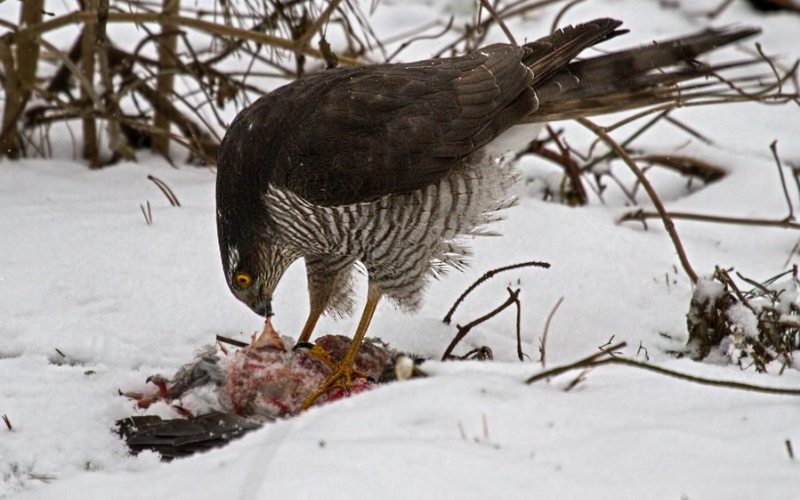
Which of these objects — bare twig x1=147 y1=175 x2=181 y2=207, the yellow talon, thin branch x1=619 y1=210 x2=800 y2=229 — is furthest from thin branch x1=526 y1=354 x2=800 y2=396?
bare twig x1=147 y1=175 x2=181 y2=207

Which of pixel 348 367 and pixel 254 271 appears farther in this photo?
pixel 254 271

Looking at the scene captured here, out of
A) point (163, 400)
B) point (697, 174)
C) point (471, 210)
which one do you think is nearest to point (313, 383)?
point (163, 400)

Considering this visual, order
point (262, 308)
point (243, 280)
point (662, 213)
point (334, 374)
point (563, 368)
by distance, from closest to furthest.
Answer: point (563, 368) → point (334, 374) → point (243, 280) → point (262, 308) → point (662, 213)

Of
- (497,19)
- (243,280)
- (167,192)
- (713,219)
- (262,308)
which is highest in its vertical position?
(497,19)

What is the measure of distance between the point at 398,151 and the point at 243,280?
79 cm

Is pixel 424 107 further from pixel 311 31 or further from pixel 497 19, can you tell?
pixel 311 31

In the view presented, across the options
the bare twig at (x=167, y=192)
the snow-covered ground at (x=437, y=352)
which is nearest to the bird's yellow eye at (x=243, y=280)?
the snow-covered ground at (x=437, y=352)

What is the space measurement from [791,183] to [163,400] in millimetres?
4205

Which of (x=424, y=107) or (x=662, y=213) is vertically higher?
Result: (x=424, y=107)

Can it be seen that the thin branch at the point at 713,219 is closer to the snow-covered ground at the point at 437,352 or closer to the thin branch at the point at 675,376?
the snow-covered ground at the point at 437,352

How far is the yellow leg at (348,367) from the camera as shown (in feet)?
11.5

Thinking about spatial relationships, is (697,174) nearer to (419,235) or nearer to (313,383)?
(419,235)

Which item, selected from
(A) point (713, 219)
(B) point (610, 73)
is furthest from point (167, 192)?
(A) point (713, 219)

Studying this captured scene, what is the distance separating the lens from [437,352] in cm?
393
